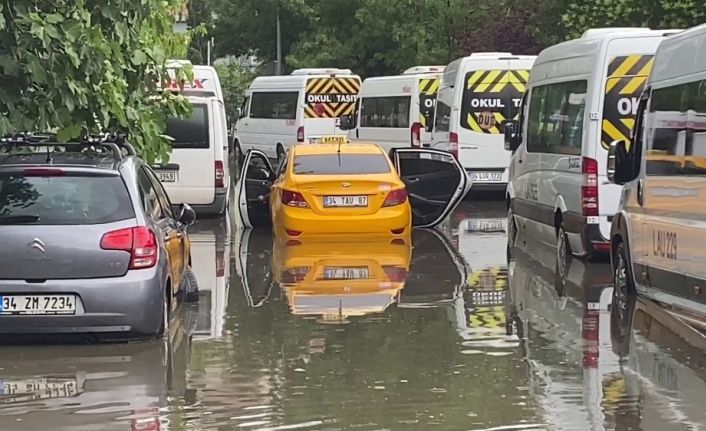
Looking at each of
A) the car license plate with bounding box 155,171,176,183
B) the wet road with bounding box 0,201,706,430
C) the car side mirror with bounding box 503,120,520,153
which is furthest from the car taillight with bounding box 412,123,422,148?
the wet road with bounding box 0,201,706,430

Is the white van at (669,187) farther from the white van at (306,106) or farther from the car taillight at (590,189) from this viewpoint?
the white van at (306,106)

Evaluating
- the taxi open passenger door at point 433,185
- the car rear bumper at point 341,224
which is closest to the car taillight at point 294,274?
the car rear bumper at point 341,224

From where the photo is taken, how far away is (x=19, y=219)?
9758 mm

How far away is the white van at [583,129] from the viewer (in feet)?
47.9

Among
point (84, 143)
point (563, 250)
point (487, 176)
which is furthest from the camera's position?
point (487, 176)

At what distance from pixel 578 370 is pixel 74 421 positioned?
11.4 feet

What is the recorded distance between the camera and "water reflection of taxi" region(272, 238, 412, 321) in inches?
483

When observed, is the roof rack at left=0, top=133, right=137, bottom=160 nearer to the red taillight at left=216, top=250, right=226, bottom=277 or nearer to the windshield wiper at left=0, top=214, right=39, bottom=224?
the windshield wiper at left=0, top=214, right=39, bottom=224

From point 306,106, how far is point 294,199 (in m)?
20.6

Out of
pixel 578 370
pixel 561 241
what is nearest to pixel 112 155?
pixel 578 370

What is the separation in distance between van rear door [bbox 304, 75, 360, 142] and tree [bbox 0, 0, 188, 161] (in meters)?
24.3

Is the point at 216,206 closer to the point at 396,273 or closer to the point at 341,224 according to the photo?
the point at 341,224

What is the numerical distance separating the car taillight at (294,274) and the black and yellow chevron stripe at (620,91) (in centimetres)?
357

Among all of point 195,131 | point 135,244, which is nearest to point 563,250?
point 135,244
